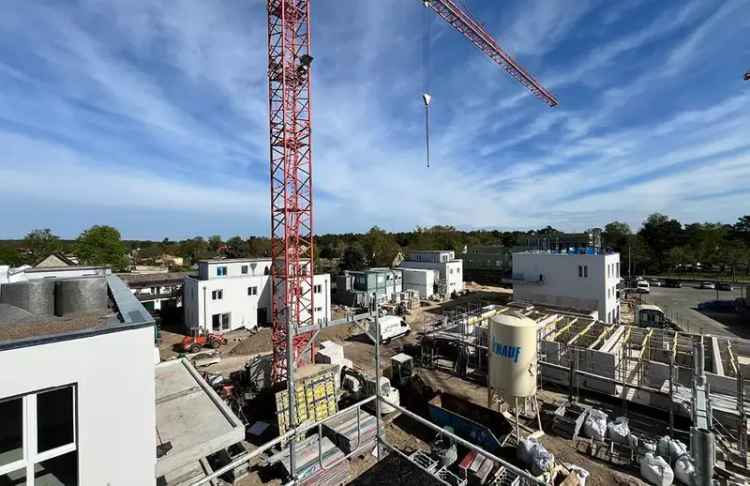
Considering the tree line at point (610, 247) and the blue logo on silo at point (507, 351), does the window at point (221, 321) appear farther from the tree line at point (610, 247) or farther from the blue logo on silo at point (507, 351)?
the tree line at point (610, 247)

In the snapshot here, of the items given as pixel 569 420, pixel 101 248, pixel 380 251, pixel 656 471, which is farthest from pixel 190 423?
pixel 101 248

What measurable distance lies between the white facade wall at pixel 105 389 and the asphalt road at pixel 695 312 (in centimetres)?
3139

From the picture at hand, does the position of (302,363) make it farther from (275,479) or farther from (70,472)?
(70,472)

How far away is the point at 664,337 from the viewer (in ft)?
62.4

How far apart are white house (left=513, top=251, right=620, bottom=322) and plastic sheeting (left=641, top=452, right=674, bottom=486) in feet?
61.4

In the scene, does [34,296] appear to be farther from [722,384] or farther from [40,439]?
[722,384]

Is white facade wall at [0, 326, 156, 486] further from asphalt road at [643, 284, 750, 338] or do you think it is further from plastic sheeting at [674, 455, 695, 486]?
asphalt road at [643, 284, 750, 338]

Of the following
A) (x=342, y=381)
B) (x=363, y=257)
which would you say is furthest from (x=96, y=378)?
(x=363, y=257)

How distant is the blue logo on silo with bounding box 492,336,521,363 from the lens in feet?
43.4

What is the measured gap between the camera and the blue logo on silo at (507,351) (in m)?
13.2

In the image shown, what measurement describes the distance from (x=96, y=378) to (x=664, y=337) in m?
25.5

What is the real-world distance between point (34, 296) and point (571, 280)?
109 feet

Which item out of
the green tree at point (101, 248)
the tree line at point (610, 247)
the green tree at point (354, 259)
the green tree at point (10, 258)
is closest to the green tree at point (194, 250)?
the tree line at point (610, 247)

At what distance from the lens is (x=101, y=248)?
56.3 metres
